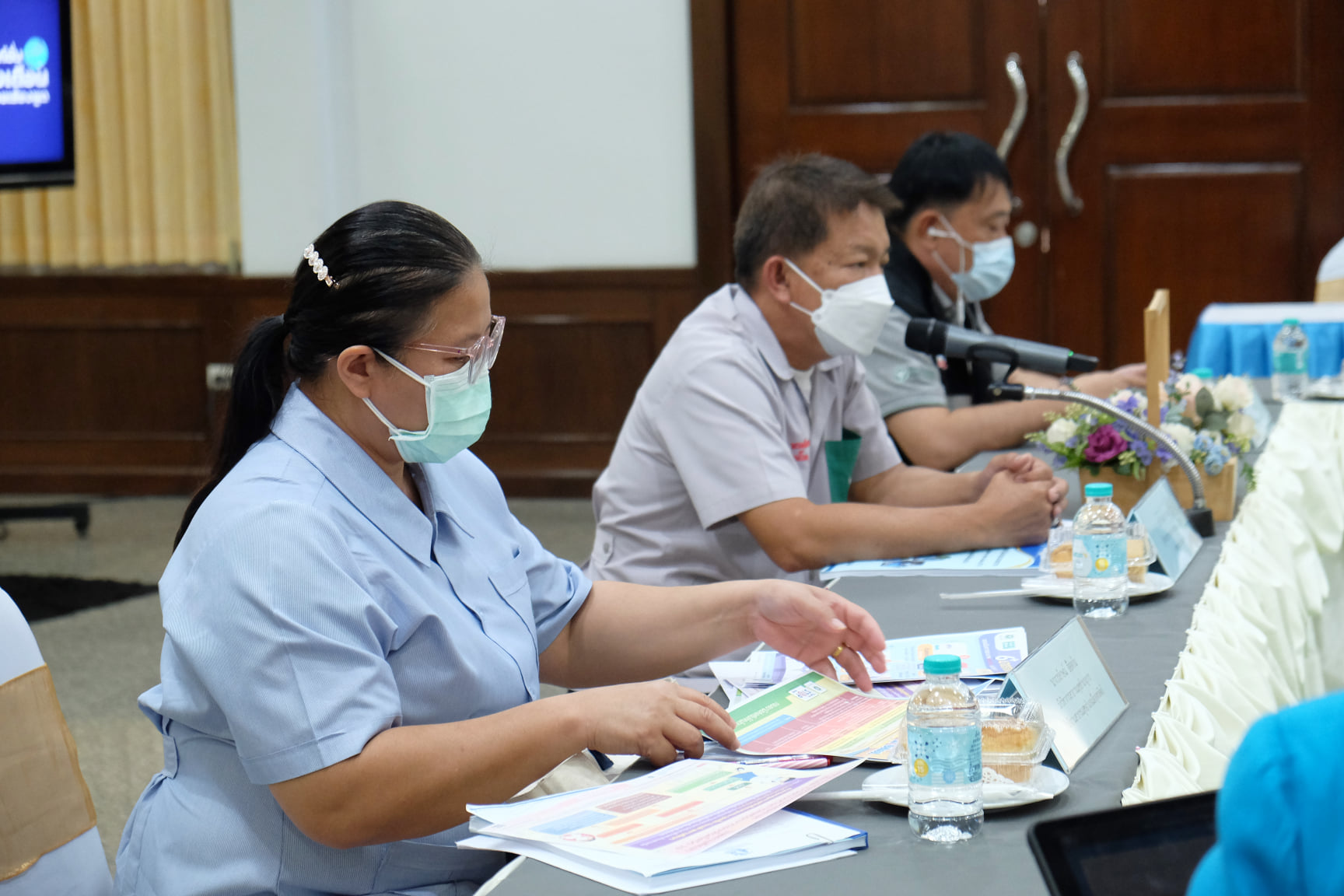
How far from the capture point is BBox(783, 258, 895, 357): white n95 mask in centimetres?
213

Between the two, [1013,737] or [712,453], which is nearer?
[1013,737]

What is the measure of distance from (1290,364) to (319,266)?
2.66 metres

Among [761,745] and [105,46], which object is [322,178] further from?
[761,745]

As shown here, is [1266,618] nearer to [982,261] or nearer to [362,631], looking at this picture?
[362,631]

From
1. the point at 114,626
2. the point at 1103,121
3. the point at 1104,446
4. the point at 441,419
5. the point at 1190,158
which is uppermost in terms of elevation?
the point at 1103,121

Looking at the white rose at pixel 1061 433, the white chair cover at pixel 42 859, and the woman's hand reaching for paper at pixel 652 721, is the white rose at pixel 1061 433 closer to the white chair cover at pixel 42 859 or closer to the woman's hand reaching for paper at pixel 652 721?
the woman's hand reaching for paper at pixel 652 721

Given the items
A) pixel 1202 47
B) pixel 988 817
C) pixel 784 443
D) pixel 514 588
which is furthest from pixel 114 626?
pixel 1202 47

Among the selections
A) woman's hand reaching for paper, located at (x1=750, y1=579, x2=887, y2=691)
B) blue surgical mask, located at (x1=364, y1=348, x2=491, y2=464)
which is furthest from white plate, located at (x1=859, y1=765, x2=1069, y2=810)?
blue surgical mask, located at (x1=364, y1=348, x2=491, y2=464)

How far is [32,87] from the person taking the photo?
14.9 ft

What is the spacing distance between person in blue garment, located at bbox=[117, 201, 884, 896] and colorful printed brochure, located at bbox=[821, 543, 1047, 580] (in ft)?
1.49

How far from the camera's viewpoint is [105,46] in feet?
17.8

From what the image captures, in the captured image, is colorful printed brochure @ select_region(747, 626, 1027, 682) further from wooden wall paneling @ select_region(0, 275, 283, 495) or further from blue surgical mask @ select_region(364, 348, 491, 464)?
wooden wall paneling @ select_region(0, 275, 283, 495)

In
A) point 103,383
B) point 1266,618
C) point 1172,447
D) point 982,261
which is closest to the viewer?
point 1266,618

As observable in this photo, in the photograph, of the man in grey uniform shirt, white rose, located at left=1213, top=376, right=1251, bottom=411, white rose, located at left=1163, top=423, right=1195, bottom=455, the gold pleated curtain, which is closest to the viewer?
the man in grey uniform shirt
